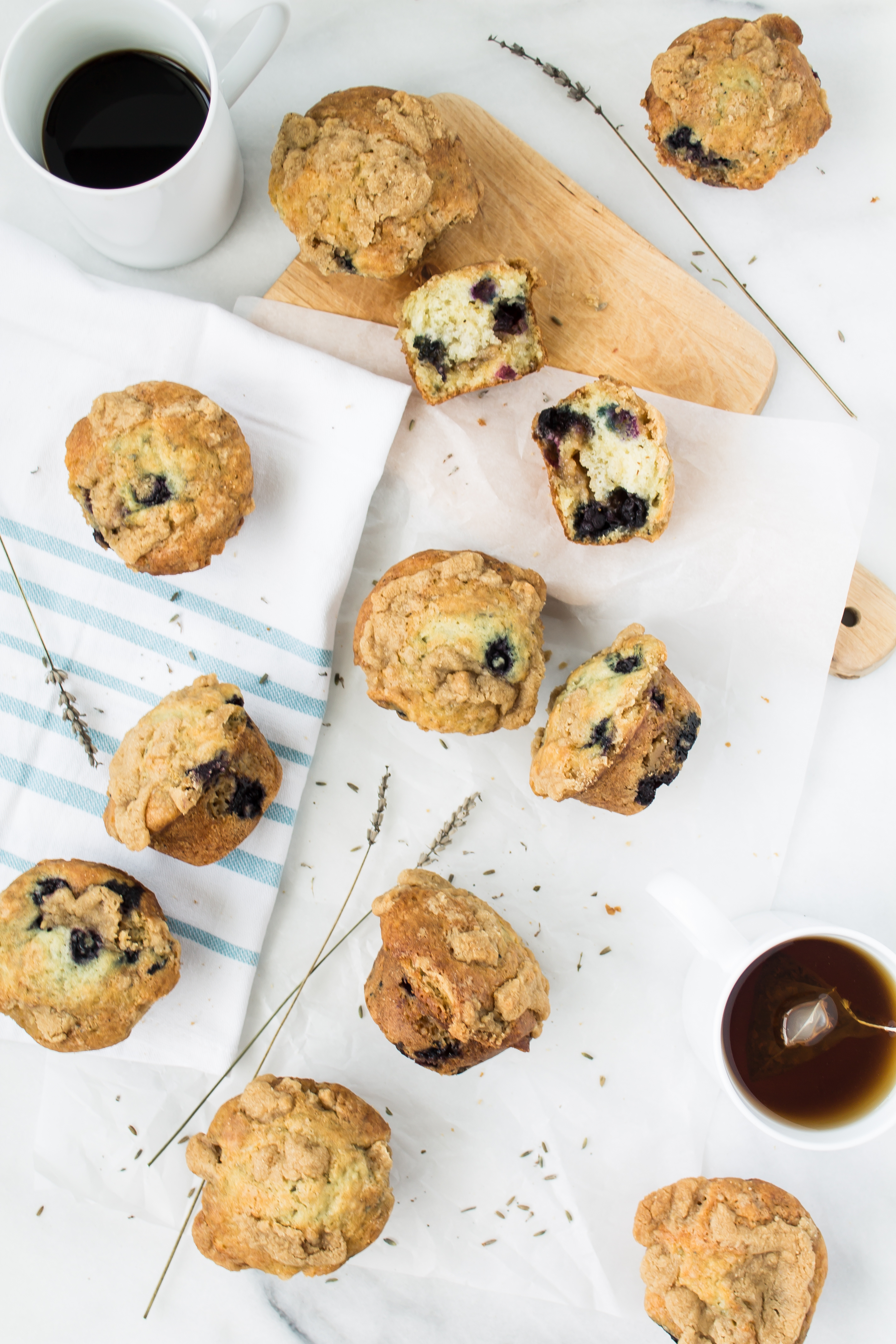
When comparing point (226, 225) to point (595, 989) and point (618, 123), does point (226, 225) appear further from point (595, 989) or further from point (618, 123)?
point (595, 989)

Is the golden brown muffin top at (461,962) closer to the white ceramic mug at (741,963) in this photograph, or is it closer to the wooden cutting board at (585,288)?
the white ceramic mug at (741,963)

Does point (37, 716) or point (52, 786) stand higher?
point (37, 716)

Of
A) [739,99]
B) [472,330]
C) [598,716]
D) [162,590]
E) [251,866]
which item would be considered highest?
[739,99]

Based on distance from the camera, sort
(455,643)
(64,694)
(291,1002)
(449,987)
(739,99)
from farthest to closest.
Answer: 1. (291,1002)
2. (64,694)
3. (739,99)
4. (455,643)
5. (449,987)

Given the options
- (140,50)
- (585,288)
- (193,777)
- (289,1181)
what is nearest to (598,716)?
(193,777)

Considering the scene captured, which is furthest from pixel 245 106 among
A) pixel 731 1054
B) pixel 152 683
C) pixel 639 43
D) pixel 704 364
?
pixel 731 1054

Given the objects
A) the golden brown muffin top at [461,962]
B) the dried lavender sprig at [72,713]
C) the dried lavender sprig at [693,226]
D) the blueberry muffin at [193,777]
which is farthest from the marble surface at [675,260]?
the dried lavender sprig at [72,713]

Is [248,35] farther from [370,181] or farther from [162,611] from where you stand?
[162,611]
